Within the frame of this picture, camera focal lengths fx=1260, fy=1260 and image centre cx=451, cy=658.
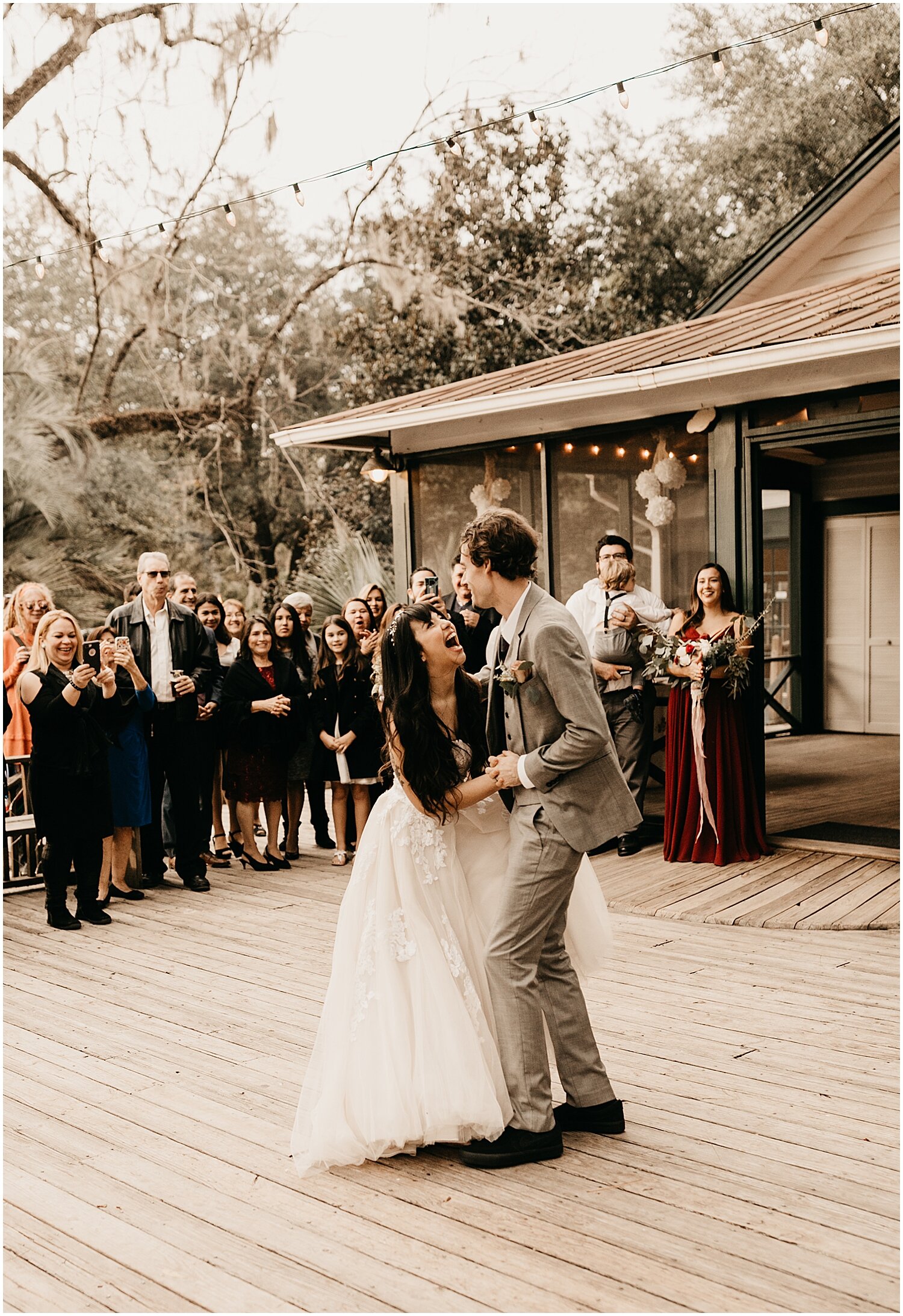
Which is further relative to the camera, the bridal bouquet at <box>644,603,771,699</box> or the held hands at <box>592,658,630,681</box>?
the held hands at <box>592,658,630,681</box>

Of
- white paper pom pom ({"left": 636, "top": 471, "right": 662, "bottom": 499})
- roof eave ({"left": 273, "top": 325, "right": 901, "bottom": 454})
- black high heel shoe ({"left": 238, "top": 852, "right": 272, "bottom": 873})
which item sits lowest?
black high heel shoe ({"left": 238, "top": 852, "right": 272, "bottom": 873})

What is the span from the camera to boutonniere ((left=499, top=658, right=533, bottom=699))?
344 cm

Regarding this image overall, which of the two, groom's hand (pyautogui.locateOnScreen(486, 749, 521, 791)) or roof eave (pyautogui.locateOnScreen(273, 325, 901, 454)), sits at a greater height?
roof eave (pyautogui.locateOnScreen(273, 325, 901, 454))

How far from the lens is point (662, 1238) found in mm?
3066

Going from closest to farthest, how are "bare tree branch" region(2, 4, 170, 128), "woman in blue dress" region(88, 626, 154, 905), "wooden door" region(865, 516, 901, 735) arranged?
"woman in blue dress" region(88, 626, 154, 905)
"wooden door" region(865, 516, 901, 735)
"bare tree branch" region(2, 4, 170, 128)

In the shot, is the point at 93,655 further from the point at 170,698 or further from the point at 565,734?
the point at 565,734

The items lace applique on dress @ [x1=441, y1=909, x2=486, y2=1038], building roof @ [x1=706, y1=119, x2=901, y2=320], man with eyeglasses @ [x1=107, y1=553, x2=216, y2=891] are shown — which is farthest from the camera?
building roof @ [x1=706, y1=119, x2=901, y2=320]

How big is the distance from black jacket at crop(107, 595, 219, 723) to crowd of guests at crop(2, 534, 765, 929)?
0.01 metres

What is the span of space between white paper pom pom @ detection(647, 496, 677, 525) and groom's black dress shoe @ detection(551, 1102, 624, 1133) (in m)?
5.15

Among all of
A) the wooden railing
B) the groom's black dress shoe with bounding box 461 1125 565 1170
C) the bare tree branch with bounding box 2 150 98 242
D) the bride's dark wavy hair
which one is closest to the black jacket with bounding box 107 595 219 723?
the bride's dark wavy hair

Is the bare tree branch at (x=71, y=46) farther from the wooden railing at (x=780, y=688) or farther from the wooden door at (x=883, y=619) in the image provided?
the wooden railing at (x=780, y=688)

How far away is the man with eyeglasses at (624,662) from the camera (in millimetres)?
7918

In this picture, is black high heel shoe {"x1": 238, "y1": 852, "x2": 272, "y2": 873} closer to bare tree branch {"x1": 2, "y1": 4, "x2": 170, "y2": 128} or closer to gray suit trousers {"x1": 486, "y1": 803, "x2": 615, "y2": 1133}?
gray suit trousers {"x1": 486, "y1": 803, "x2": 615, "y2": 1133}

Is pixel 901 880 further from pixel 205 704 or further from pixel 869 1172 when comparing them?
pixel 205 704
